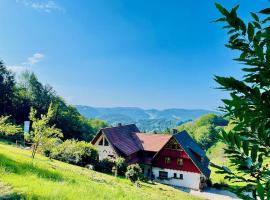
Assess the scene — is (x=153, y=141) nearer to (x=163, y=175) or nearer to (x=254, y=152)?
(x=163, y=175)

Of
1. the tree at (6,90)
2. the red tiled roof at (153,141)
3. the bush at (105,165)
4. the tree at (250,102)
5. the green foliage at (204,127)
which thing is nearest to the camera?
the tree at (250,102)

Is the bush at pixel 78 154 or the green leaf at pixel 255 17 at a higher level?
the green leaf at pixel 255 17

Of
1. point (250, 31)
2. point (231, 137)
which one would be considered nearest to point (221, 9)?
point (250, 31)

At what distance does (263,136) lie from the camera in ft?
6.33

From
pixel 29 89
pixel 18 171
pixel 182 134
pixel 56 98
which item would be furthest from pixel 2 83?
pixel 18 171

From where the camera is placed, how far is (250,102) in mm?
1892

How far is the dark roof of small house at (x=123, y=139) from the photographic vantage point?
4191 centimetres

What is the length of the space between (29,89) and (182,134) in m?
51.2

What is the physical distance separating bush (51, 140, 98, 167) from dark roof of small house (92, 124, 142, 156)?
4.51m

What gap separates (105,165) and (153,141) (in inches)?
460

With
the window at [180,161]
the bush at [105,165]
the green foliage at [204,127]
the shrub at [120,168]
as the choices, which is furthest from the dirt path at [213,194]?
the green foliage at [204,127]

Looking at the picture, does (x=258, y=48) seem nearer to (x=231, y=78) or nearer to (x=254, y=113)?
(x=231, y=78)

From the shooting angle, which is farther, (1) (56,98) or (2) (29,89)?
(1) (56,98)

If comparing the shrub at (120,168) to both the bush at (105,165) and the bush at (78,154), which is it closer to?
the bush at (105,165)
